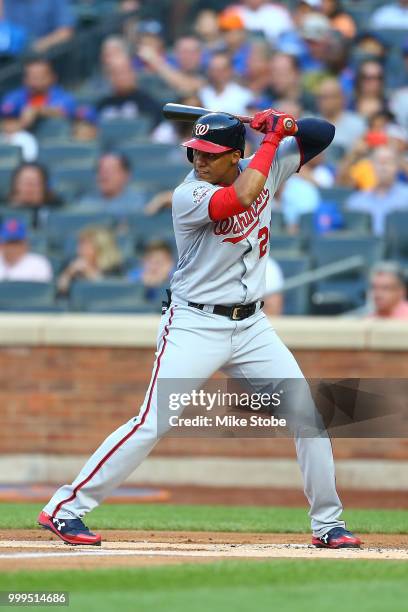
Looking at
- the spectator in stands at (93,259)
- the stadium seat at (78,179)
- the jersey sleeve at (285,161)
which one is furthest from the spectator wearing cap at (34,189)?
the jersey sleeve at (285,161)

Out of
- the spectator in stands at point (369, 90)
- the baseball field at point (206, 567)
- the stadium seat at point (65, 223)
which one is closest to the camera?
the baseball field at point (206, 567)

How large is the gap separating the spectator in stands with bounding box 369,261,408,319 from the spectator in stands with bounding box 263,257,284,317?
2.41 ft

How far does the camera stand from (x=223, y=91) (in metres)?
13.4

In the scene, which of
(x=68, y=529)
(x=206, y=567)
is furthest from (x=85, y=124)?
(x=206, y=567)

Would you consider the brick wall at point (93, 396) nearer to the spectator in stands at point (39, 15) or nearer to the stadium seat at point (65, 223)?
the stadium seat at point (65, 223)

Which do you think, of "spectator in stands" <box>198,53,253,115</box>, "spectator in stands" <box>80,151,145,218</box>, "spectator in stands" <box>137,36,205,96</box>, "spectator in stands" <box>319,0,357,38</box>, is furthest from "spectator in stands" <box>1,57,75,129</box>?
"spectator in stands" <box>319,0,357,38</box>

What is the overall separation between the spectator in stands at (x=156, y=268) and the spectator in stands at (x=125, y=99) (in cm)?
320

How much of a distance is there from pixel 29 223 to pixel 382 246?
319 centimetres

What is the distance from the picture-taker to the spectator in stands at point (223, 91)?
13.3 m

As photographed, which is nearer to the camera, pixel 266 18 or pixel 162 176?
pixel 162 176

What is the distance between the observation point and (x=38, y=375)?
1030cm

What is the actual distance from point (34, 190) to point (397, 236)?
132 inches

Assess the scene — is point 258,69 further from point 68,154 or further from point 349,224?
point 349,224

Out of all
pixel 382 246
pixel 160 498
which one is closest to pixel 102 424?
pixel 160 498
